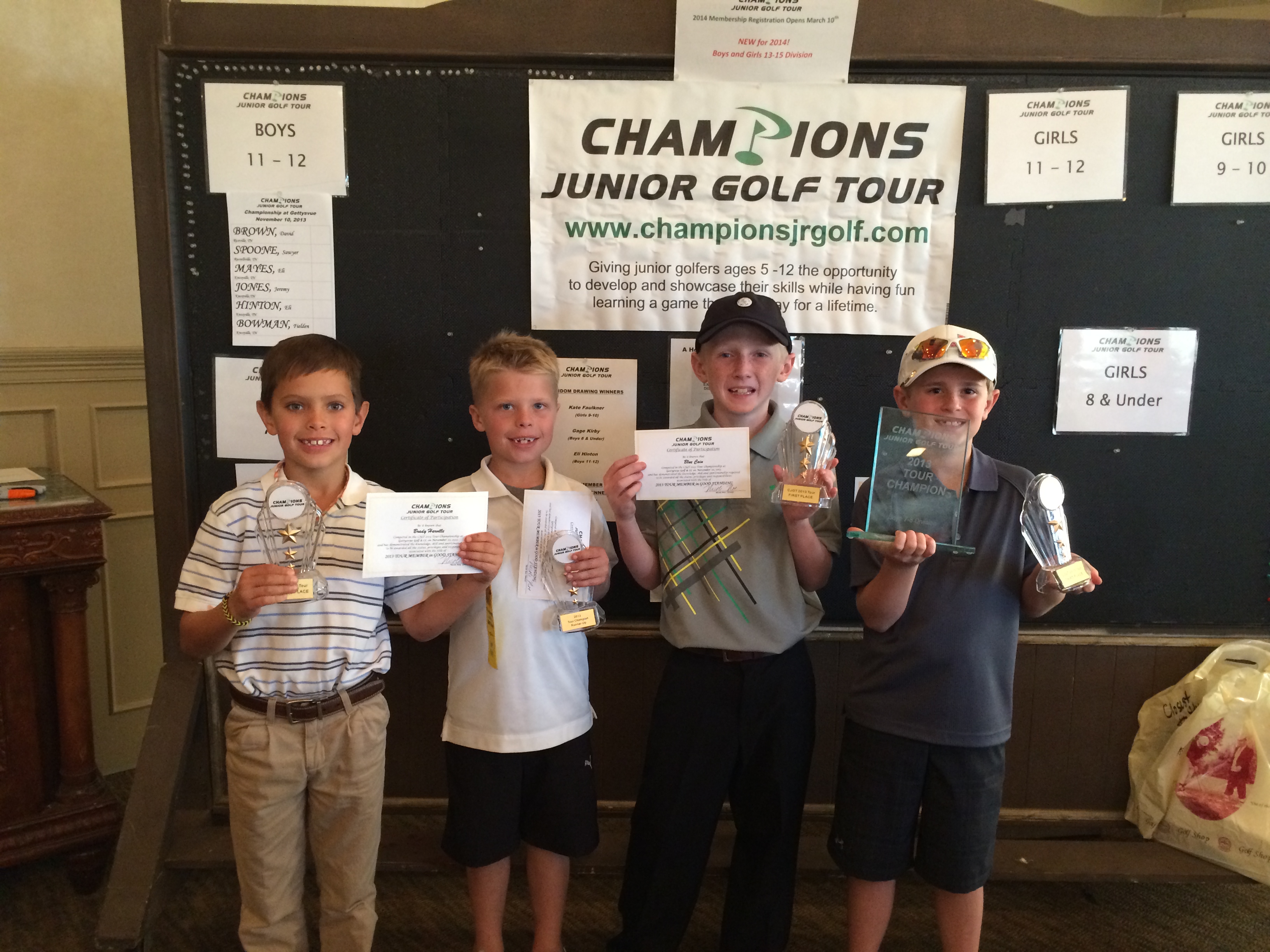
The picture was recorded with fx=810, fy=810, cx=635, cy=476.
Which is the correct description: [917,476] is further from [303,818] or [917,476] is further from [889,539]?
[303,818]

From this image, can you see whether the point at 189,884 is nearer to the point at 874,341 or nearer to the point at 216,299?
the point at 216,299

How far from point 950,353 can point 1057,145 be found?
30.7 inches

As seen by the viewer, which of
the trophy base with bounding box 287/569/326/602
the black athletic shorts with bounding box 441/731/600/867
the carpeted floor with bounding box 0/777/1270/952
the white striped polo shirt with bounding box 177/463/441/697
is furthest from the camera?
the carpeted floor with bounding box 0/777/1270/952

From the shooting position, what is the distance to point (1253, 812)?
1.95m

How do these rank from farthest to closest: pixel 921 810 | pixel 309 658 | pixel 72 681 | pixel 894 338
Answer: pixel 72 681 < pixel 894 338 < pixel 921 810 < pixel 309 658

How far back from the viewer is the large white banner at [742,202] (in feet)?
6.40

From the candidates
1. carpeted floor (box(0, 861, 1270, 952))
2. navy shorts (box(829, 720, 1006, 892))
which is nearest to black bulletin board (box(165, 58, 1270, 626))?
navy shorts (box(829, 720, 1006, 892))

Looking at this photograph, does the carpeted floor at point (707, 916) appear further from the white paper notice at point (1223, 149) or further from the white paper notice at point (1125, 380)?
the white paper notice at point (1223, 149)

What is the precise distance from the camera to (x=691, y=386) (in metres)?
2.05

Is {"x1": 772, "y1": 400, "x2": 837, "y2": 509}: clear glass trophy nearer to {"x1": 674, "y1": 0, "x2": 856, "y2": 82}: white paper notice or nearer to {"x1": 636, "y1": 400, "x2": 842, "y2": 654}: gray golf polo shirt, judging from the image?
{"x1": 636, "y1": 400, "x2": 842, "y2": 654}: gray golf polo shirt

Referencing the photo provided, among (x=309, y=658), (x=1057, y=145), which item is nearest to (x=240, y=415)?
(x=309, y=658)

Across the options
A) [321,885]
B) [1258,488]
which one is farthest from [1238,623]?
[321,885]

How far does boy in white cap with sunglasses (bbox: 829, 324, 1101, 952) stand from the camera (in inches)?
63.1

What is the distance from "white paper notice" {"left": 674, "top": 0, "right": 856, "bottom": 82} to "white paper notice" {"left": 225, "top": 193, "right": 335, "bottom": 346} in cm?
95
